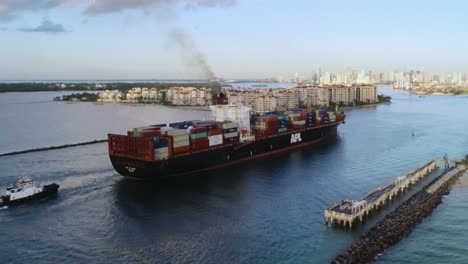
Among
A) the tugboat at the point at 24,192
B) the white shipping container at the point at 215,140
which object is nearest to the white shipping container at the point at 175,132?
the white shipping container at the point at 215,140

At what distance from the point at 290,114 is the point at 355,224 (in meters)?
13.7

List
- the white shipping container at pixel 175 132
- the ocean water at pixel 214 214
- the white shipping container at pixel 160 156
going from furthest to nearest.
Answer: the white shipping container at pixel 175 132 < the white shipping container at pixel 160 156 < the ocean water at pixel 214 214

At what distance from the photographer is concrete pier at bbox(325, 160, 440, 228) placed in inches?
436

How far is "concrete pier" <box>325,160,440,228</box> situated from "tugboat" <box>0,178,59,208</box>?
8206 mm

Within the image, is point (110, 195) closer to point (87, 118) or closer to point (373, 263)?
point (373, 263)

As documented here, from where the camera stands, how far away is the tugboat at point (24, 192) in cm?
1273

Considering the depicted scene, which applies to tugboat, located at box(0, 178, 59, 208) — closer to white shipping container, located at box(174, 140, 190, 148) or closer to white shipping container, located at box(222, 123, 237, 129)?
white shipping container, located at box(174, 140, 190, 148)

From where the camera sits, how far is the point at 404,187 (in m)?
14.5

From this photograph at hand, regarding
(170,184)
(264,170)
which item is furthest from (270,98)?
(170,184)

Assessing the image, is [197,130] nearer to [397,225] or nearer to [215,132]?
[215,132]

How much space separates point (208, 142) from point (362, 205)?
7.42m

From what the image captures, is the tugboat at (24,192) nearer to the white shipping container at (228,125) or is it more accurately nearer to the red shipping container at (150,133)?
the red shipping container at (150,133)

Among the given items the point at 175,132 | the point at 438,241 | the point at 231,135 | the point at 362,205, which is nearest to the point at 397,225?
the point at 438,241

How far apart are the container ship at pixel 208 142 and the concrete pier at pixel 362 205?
6293 mm
